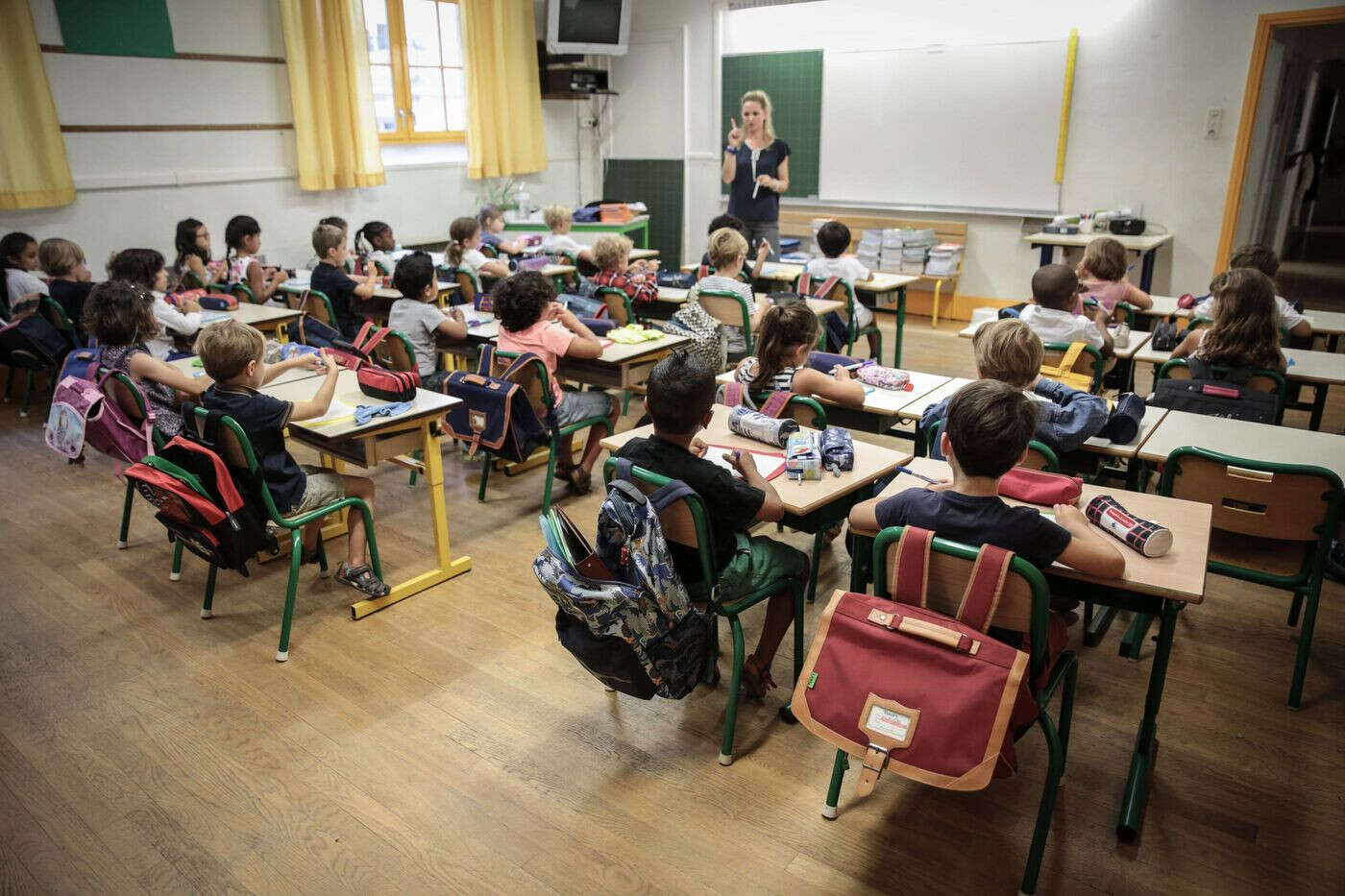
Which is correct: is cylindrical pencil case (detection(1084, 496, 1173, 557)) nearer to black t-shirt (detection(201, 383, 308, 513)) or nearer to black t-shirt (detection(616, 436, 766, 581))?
black t-shirt (detection(616, 436, 766, 581))

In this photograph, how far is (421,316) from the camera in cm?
409

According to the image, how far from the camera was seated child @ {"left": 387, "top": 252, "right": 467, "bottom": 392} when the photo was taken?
3.99 metres

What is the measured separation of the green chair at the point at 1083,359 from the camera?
11.5 feet

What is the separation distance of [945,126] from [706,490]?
6296mm

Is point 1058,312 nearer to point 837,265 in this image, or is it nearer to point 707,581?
point 837,265

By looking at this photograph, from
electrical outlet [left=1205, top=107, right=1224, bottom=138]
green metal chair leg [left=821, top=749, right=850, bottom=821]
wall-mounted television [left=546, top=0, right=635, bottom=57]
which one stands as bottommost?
green metal chair leg [left=821, top=749, right=850, bottom=821]

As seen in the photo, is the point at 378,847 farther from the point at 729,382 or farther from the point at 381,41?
the point at 381,41

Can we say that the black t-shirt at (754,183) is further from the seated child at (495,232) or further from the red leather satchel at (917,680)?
the red leather satchel at (917,680)

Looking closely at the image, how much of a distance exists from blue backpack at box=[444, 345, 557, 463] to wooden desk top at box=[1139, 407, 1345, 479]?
217 centimetres

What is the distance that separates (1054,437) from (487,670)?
6.23 ft

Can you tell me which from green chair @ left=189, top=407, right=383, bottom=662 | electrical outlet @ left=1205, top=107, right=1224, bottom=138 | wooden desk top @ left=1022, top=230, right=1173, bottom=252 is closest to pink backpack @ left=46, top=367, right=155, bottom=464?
green chair @ left=189, top=407, right=383, bottom=662

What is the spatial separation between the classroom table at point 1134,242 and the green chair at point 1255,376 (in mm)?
3088

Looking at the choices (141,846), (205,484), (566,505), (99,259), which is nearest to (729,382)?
(566,505)

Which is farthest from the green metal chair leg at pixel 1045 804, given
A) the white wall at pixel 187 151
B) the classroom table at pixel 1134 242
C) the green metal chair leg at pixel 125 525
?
the white wall at pixel 187 151
